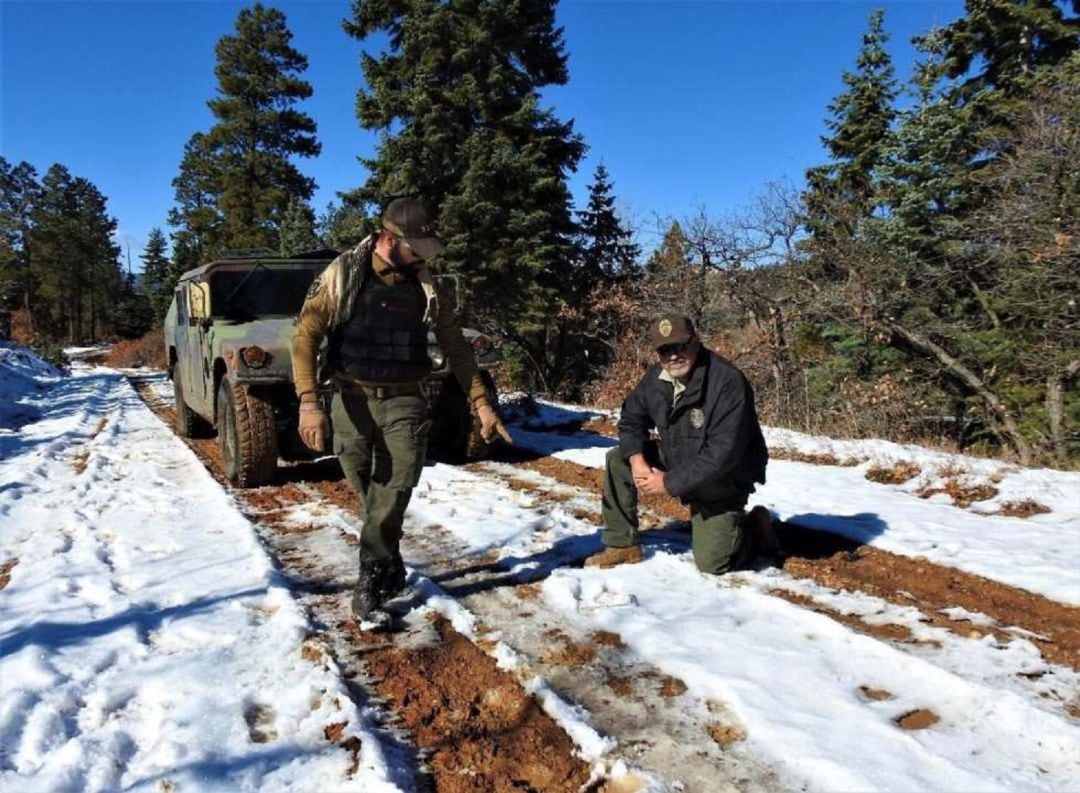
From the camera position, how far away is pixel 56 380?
2178cm

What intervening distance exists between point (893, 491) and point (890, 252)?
9168mm

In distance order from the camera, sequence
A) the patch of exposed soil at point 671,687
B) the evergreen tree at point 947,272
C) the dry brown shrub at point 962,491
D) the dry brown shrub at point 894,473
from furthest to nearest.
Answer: the evergreen tree at point 947,272 → the dry brown shrub at point 894,473 → the dry brown shrub at point 962,491 → the patch of exposed soil at point 671,687

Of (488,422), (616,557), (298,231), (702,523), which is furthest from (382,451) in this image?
(298,231)

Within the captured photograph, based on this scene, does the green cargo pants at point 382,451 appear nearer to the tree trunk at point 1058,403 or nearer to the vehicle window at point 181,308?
the vehicle window at point 181,308

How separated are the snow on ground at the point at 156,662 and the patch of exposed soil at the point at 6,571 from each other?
0.19 feet

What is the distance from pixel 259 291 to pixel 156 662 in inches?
204

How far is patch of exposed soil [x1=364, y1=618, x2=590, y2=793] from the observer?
2.18 metres

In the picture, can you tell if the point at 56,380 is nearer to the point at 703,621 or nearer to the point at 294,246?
the point at 294,246

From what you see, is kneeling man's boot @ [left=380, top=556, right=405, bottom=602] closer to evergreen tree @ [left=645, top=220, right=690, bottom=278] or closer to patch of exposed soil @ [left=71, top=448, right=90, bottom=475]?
patch of exposed soil @ [left=71, top=448, right=90, bottom=475]

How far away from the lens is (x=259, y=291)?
744cm

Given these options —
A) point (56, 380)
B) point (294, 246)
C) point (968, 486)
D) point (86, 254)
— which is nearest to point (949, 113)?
point (968, 486)

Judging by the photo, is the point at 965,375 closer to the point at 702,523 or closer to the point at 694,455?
the point at 702,523

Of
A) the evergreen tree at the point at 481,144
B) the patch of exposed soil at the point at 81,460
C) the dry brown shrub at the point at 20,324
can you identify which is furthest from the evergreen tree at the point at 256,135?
the patch of exposed soil at the point at 81,460

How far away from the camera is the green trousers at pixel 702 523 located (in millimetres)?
3844
